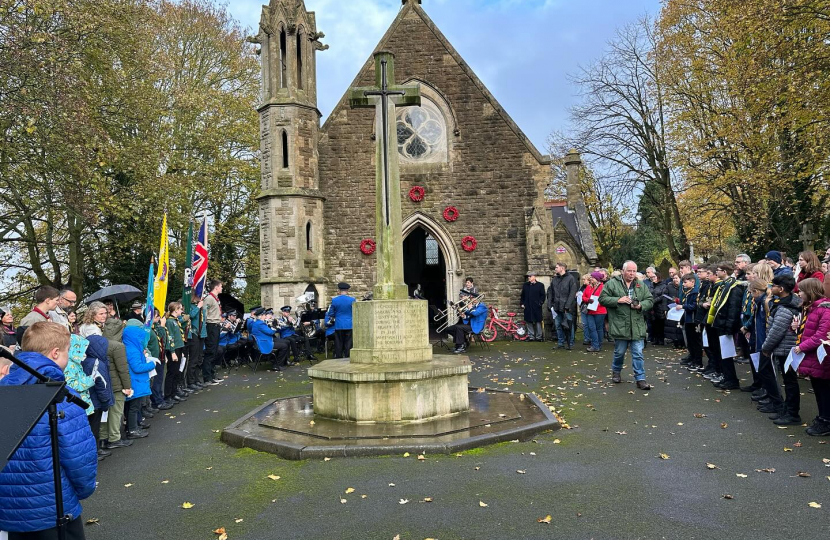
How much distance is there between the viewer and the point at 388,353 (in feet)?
25.6

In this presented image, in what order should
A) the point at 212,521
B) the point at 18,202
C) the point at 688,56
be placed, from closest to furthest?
the point at 212,521, the point at 18,202, the point at 688,56

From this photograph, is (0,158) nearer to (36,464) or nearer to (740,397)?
(36,464)

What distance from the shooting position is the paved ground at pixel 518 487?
425 centimetres

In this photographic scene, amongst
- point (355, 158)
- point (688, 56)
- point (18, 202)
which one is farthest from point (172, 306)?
point (688, 56)

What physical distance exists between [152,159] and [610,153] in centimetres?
1939

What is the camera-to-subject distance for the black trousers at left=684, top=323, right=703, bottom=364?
11180 mm

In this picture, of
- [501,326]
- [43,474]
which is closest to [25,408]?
[43,474]

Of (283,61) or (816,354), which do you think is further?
(283,61)

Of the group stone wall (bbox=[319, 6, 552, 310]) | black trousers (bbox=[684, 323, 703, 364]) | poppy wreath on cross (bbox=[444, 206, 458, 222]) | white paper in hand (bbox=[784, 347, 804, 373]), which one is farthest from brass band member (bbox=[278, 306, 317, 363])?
white paper in hand (bbox=[784, 347, 804, 373])

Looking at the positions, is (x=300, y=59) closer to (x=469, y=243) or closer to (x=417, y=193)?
(x=417, y=193)

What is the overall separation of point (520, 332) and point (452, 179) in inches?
205

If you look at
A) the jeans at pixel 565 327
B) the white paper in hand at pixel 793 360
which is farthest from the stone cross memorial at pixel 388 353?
the jeans at pixel 565 327

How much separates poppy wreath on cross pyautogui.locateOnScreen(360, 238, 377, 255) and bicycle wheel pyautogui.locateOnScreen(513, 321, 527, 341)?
4.99 m

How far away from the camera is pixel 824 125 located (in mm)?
14078
